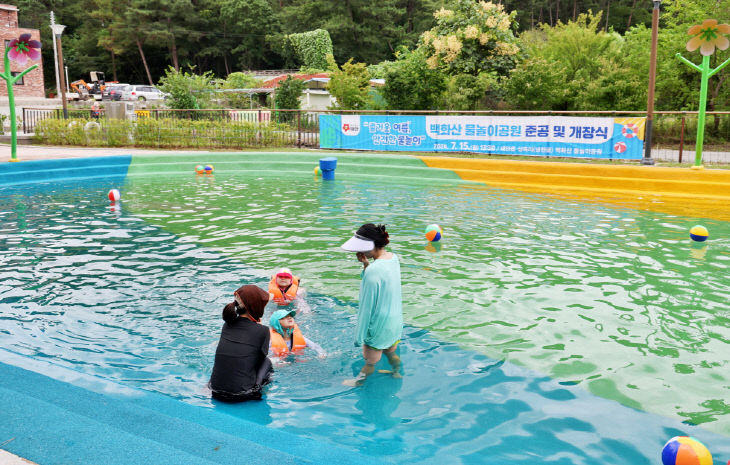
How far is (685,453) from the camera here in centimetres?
397

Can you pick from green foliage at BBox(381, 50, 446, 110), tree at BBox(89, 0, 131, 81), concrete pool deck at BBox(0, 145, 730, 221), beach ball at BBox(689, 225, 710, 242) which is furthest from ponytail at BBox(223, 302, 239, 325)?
tree at BBox(89, 0, 131, 81)

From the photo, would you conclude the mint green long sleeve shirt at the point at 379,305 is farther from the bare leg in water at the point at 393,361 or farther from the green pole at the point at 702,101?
the green pole at the point at 702,101

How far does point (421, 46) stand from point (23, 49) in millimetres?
17424

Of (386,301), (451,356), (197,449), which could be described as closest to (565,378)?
(451,356)

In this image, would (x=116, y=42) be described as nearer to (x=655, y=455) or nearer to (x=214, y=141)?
(x=214, y=141)

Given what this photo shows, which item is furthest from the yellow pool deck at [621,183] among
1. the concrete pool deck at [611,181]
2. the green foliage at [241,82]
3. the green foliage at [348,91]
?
the green foliage at [241,82]

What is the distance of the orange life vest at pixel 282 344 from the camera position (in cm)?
577

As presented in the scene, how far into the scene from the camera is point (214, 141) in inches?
1022

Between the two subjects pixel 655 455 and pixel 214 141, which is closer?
pixel 655 455

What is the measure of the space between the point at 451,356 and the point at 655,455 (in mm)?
2172

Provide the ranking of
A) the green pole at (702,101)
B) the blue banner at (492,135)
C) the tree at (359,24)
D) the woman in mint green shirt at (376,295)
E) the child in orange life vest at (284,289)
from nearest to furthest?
A: 1. the woman in mint green shirt at (376,295)
2. the child in orange life vest at (284,289)
3. the green pole at (702,101)
4. the blue banner at (492,135)
5. the tree at (359,24)

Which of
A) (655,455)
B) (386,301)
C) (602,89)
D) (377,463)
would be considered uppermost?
(602,89)

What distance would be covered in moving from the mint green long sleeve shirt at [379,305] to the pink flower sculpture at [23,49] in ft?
57.5

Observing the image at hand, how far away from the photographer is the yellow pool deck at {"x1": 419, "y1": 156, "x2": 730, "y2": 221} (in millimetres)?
14827
